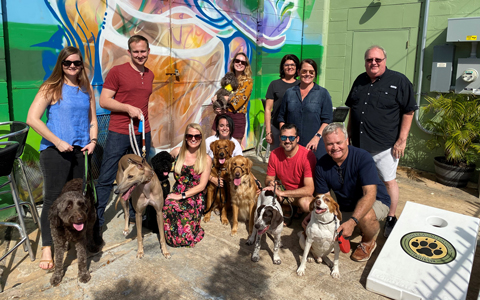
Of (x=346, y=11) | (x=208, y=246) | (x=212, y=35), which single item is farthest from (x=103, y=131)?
(x=346, y=11)

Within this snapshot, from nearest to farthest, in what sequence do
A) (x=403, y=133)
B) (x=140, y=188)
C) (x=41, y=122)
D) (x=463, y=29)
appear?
(x=41, y=122)
(x=140, y=188)
(x=403, y=133)
(x=463, y=29)

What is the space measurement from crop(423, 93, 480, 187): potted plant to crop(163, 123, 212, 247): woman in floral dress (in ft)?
14.8

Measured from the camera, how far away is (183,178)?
413 centimetres

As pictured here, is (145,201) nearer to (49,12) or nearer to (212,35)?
(49,12)

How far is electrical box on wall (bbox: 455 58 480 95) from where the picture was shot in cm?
612

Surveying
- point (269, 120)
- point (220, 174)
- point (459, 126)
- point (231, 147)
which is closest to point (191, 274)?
point (220, 174)

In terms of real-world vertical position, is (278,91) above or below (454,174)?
above

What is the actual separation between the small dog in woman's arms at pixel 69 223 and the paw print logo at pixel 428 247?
296cm

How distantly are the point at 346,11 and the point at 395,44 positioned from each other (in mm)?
1367

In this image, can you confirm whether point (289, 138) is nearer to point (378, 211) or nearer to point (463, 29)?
point (378, 211)

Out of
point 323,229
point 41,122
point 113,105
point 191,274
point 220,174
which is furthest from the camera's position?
point 220,174

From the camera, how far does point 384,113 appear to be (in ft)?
13.7

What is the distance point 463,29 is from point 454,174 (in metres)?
2.53

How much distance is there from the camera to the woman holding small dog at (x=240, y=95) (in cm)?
528
